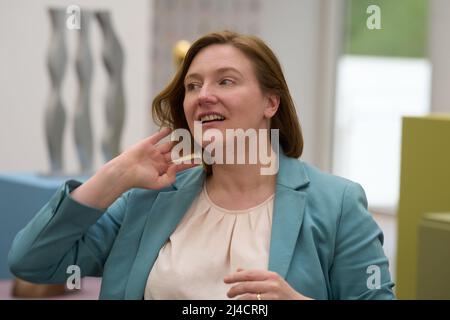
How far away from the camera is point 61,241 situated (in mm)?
2229

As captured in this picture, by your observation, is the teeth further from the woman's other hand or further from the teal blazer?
the woman's other hand

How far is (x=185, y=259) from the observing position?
217cm

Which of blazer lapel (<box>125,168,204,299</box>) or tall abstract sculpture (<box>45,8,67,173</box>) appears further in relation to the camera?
tall abstract sculpture (<box>45,8,67,173</box>)

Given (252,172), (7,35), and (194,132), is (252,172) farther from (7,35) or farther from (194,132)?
(7,35)

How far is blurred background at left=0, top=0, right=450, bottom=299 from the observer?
22.7ft

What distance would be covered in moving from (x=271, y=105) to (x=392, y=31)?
7.90 meters

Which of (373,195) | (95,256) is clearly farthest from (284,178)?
(373,195)

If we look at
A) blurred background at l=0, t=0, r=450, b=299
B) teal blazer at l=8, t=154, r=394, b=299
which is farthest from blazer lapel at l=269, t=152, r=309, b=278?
blurred background at l=0, t=0, r=450, b=299

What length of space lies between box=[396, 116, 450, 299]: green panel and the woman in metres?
2.44

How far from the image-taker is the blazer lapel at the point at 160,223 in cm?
218

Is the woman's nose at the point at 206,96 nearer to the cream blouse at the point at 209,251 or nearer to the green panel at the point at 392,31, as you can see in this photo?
the cream blouse at the point at 209,251

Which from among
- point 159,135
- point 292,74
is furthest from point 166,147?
point 292,74

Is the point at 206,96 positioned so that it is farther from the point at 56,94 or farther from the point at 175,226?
the point at 56,94
